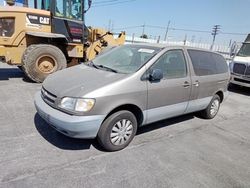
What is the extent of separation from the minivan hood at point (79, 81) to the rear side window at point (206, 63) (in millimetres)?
1843

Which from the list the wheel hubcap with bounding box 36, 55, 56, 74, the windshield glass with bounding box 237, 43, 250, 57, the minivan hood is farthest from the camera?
the windshield glass with bounding box 237, 43, 250, 57

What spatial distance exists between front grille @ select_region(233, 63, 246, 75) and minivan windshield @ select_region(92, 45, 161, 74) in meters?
6.56

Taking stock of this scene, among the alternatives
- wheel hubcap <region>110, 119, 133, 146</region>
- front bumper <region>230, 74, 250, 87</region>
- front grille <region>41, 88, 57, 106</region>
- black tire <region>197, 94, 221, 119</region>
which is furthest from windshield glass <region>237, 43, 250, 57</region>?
front grille <region>41, 88, 57, 106</region>

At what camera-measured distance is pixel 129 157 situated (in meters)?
3.37

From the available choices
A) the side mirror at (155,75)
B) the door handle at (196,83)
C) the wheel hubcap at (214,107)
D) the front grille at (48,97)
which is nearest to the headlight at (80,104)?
the front grille at (48,97)

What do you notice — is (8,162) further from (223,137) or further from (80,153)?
(223,137)

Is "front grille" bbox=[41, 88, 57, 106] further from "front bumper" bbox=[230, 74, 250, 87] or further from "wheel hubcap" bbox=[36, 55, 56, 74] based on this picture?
"front bumper" bbox=[230, 74, 250, 87]

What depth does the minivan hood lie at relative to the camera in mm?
3146

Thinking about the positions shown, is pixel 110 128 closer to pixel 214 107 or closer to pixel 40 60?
pixel 214 107

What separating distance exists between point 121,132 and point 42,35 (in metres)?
4.96

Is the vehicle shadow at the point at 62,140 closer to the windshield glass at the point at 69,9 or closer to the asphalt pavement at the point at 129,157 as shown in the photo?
the asphalt pavement at the point at 129,157

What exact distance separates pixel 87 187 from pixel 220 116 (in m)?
4.41

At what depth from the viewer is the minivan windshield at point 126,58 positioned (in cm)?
377

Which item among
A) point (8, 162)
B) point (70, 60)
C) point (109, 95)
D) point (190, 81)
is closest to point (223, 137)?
point (190, 81)
